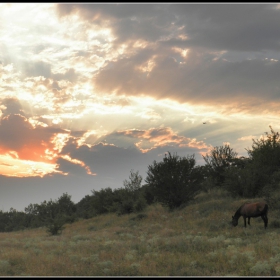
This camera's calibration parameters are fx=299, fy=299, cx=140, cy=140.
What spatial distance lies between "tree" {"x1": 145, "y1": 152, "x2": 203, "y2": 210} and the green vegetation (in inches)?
4.6

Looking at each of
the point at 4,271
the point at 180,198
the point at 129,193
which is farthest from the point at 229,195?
the point at 4,271

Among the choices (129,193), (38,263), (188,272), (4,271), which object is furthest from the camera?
(129,193)

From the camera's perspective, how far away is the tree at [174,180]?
35.1 metres

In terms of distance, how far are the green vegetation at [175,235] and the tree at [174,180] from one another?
0.38 ft

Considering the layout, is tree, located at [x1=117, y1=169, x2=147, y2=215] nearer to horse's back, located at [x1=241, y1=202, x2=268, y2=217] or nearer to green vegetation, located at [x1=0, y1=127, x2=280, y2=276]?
green vegetation, located at [x1=0, y1=127, x2=280, y2=276]

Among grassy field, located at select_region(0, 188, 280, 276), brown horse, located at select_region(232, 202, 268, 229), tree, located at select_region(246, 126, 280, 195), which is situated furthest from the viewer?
tree, located at select_region(246, 126, 280, 195)

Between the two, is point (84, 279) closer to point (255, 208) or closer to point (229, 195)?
point (255, 208)

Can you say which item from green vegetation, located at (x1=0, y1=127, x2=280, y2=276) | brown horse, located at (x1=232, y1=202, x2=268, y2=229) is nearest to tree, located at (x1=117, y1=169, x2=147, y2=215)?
green vegetation, located at (x1=0, y1=127, x2=280, y2=276)

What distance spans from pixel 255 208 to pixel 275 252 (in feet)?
28.4

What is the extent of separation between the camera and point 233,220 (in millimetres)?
22750

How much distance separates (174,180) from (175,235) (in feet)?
46.0

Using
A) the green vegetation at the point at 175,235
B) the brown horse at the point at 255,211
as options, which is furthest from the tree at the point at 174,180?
the brown horse at the point at 255,211

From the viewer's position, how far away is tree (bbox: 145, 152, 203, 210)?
35062mm

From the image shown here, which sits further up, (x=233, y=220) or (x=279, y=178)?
(x=279, y=178)
